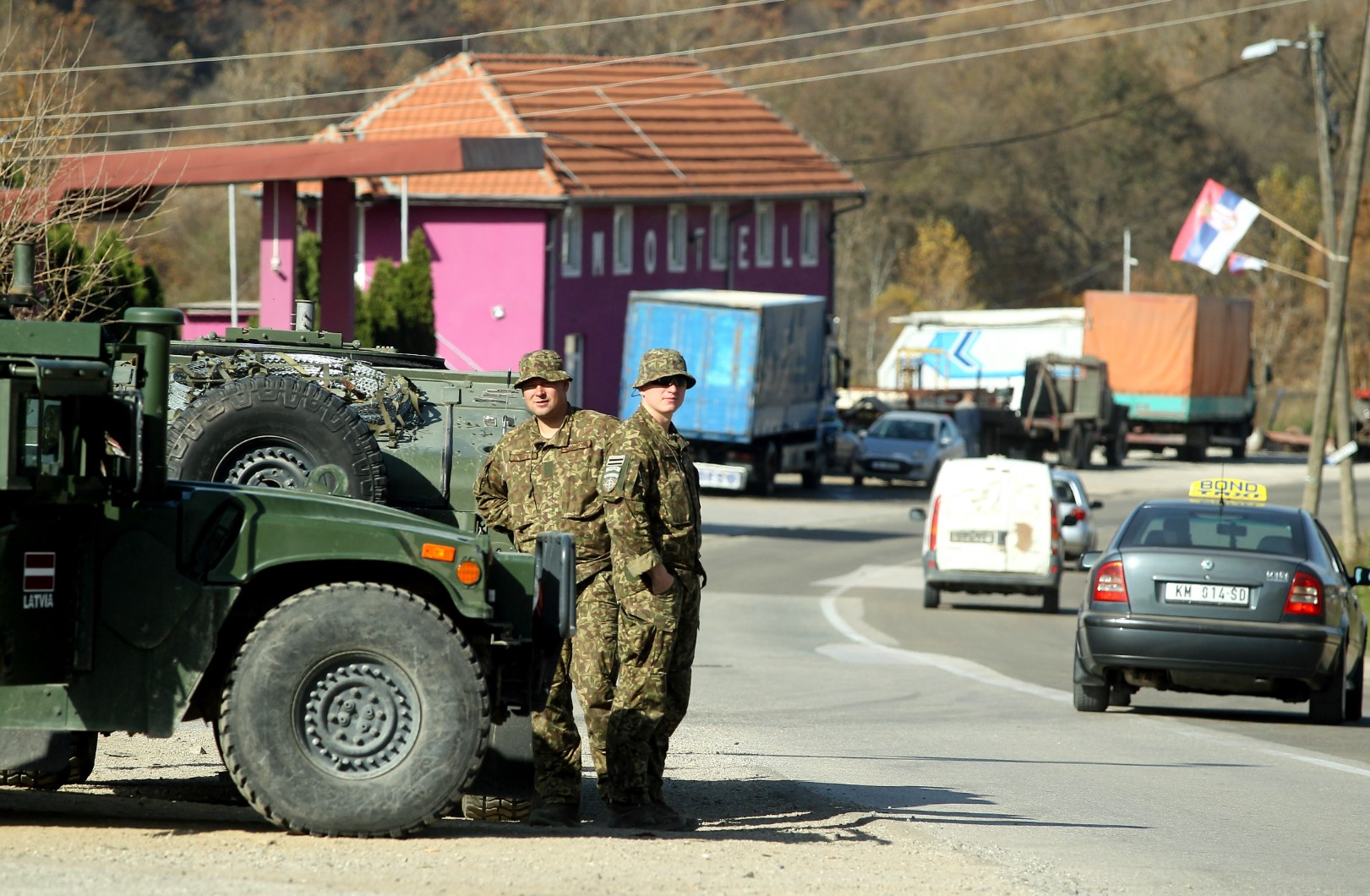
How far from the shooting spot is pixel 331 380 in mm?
9672

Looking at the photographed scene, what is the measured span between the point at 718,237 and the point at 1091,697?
3973 centimetres

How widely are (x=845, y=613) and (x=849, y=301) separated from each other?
190 ft

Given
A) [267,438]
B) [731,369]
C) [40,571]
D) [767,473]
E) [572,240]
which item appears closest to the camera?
[40,571]

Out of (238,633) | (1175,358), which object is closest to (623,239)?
(1175,358)

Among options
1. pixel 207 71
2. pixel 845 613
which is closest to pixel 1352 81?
pixel 207 71

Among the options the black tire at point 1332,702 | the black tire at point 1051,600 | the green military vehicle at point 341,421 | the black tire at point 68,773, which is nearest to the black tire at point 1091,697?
the black tire at point 1332,702

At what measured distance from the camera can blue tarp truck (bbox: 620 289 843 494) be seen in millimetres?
35688

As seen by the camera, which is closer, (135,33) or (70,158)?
(70,158)

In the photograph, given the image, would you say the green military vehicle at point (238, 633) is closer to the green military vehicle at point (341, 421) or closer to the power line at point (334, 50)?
the green military vehicle at point (341, 421)

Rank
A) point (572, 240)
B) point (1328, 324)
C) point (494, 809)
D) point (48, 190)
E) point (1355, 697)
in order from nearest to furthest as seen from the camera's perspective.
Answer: point (494, 809) → point (1355, 697) → point (48, 190) → point (1328, 324) → point (572, 240)

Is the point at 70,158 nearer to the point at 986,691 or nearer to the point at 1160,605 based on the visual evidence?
the point at 986,691

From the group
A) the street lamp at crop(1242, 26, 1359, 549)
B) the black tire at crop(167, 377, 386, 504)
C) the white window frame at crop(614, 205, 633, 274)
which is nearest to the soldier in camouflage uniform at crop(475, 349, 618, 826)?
the black tire at crop(167, 377, 386, 504)

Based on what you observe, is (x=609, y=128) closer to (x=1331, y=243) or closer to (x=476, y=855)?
(x=1331, y=243)

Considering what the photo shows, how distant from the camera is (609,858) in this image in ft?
21.5
